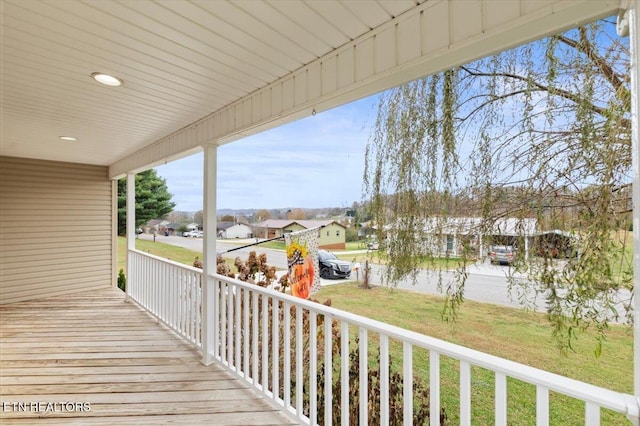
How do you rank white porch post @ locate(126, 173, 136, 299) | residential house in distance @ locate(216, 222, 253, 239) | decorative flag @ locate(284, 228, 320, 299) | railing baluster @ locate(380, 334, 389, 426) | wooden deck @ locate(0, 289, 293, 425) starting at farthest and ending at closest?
1. white porch post @ locate(126, 173, 136, 299)
2. residential house in distance @ locate(216, 222, 253, 239)
3. decorative flag @ locate(284, 228, 320, 299)
4. wooden deck @ locate(0, 289, 293, 425)
5. railing baluster @ locate(380, 334, 389, 426)

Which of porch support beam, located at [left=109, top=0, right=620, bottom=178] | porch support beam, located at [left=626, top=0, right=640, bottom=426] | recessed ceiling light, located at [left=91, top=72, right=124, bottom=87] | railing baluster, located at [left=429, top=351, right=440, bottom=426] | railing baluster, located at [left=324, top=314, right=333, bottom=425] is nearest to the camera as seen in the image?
porch support beam, located at [left=626, top=0, right=640, bottom=426]

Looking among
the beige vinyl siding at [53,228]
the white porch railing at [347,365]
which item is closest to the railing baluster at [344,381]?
the white porch railing at [347,365]

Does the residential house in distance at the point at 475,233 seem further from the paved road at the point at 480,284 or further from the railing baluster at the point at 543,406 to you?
the railing baluster at the point at 543,406

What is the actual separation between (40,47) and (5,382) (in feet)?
8.93

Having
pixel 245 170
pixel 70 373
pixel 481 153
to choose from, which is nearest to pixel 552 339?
pixel 481 153

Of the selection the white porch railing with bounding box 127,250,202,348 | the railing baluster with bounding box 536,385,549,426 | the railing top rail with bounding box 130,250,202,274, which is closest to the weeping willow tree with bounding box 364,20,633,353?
the railing baluster with bounding box 536,385,549,426

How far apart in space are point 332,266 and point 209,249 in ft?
4.26

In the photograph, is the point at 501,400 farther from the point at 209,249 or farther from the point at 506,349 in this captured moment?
the point at 209,249

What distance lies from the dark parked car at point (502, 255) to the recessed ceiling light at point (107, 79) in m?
2.59

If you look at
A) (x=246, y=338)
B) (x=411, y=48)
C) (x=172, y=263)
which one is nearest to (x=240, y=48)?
(x=411, y=48)

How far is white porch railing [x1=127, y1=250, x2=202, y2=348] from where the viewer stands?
357cm

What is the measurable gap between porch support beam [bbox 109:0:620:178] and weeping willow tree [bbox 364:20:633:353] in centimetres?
32

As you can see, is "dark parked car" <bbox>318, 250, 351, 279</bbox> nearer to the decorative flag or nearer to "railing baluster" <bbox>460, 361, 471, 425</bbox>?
the decorative flag

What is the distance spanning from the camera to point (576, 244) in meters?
1.33
